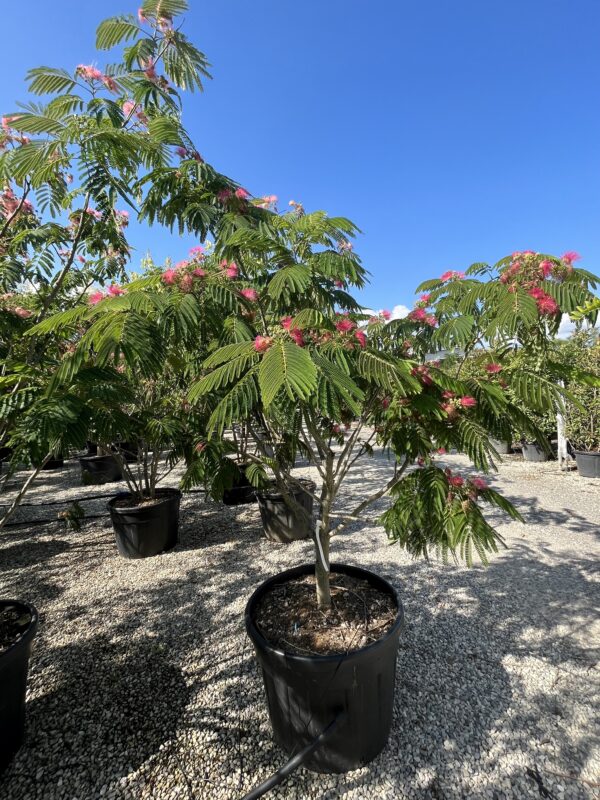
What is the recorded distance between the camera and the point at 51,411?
4.85 ft

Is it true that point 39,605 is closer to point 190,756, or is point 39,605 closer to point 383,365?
point 190,756

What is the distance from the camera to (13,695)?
1.86 m

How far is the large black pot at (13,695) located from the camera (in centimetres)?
180

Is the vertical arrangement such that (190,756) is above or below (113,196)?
below

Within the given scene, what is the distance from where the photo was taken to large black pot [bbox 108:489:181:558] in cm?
396

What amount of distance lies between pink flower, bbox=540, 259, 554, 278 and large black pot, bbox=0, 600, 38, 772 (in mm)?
3009

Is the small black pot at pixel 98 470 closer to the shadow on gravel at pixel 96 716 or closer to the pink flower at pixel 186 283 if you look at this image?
the shadow on gravel at pixel 96 716

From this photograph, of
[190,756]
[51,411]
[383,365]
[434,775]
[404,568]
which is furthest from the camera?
[404,568]

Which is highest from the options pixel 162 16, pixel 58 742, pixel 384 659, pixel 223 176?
pixel 162 16

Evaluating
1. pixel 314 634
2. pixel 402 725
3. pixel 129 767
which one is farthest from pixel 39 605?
pixel 402 725

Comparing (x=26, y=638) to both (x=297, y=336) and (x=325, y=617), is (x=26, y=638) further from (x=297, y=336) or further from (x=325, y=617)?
(x=297, y=336)

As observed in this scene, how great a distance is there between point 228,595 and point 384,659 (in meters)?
1.86

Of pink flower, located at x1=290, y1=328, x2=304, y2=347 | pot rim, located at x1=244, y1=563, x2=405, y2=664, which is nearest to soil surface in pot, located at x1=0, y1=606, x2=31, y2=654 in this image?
pot rim, located at x1=244, y1=563, x2=405, y2=664

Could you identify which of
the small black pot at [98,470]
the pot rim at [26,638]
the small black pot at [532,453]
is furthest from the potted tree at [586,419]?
the small black pot at [98,470]
